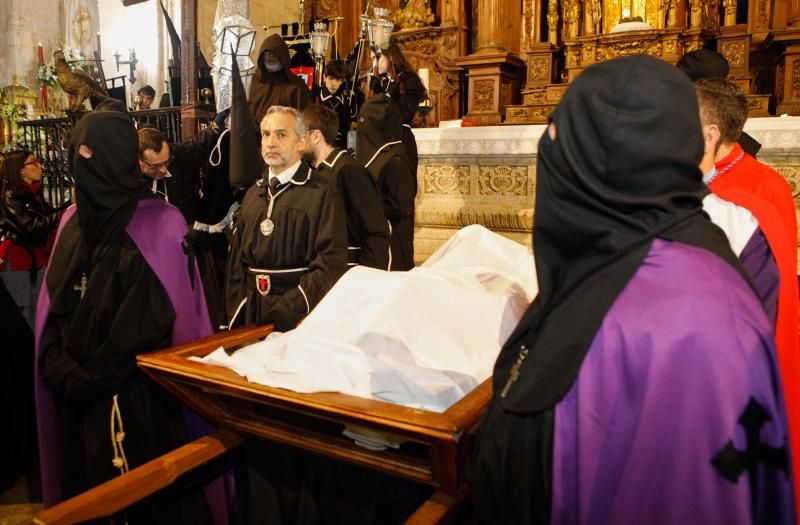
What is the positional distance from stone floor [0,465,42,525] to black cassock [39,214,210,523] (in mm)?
908

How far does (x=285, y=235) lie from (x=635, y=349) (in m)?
2.21

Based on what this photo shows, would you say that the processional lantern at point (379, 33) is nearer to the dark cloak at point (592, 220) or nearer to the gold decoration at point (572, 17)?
the gold decoration at point (572, 17)

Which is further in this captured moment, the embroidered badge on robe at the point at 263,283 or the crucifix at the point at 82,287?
the embroidered badge on robe at the point at 263,283

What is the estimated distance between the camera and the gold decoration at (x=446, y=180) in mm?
6746

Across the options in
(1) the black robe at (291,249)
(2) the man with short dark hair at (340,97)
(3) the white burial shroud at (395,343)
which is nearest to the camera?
(3) the white burial shroud at (395,343)

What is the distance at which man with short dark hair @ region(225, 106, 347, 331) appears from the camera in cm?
309

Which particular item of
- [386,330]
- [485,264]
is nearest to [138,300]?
[386,330]

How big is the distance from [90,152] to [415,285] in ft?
4.61

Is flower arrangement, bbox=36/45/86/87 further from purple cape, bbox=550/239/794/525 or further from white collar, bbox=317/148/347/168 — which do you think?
purple cape, bbox=550/239/794/525

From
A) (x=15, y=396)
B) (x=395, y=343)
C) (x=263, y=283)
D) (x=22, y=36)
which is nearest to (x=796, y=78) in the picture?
(x=263, y=283)

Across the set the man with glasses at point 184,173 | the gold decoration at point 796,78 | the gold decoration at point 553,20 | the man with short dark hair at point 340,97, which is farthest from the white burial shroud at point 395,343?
the gold decoration at point 553,20

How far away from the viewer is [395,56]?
251 inches

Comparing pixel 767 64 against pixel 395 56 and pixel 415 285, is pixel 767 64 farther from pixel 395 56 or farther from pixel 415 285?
pixel 415 285

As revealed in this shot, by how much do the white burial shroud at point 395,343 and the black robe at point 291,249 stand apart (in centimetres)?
80
